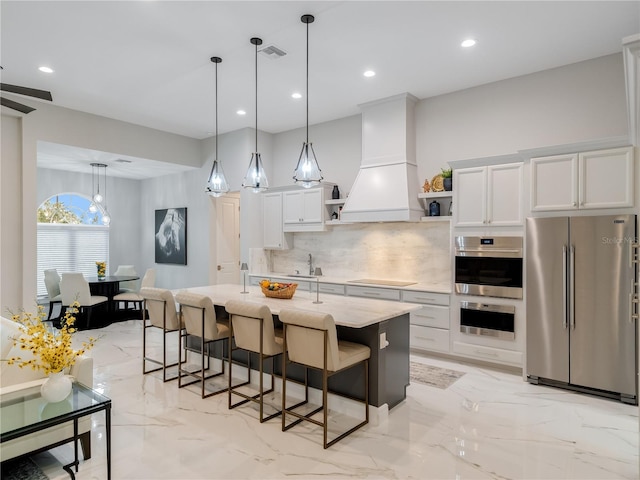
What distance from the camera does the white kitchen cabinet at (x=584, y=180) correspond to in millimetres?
3426

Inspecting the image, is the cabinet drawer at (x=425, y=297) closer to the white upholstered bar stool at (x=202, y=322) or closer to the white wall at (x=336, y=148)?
the white wall at (x=336, y=148)

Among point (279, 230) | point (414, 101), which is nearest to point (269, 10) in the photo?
point (414, 101)

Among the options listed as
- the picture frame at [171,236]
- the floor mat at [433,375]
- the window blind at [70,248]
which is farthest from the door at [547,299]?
the window blind at [70,248]

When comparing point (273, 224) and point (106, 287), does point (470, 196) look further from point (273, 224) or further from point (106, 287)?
point (106, 287)

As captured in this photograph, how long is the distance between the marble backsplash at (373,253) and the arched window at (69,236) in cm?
402

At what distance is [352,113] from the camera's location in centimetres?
570

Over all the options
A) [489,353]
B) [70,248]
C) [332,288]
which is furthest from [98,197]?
[489,353]

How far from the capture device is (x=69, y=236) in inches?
311

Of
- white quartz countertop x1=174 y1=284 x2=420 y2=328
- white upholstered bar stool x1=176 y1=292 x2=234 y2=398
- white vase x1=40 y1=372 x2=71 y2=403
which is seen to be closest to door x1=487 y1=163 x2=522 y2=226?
white quartz countertop x1=174 y1=284 x2=420 y2=328

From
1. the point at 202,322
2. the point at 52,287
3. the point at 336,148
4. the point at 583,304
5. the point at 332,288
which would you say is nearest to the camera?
the point at 202,322

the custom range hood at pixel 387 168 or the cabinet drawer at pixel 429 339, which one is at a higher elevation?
the custom range hood at pixel 387 168

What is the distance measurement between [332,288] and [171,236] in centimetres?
397

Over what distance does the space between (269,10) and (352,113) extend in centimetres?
271

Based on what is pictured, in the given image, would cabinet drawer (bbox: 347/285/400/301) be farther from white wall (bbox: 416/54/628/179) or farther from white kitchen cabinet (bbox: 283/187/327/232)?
white wall (bbox: 416/54/628/179)
